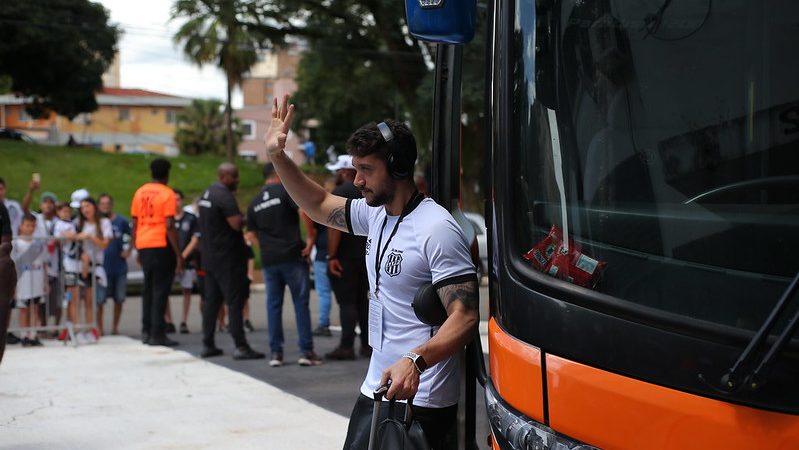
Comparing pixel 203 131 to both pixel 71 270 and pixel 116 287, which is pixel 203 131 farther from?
pixel 71 270

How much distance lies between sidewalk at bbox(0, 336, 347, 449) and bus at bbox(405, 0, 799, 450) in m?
3.62

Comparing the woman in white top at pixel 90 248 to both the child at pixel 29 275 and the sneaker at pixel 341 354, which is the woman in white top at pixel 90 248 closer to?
the child at pixel 29 275

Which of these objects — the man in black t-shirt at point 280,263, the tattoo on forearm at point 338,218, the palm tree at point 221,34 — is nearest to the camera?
the tattoo on forearm at point 338,218

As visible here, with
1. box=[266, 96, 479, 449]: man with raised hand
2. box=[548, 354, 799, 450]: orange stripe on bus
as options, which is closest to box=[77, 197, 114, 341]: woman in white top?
box=[266, 96, 479, 449]: man with raised hand

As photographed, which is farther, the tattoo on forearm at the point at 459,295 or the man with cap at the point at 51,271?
the man with cap at the point at 51,271

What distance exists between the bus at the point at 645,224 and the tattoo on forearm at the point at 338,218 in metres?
0.97

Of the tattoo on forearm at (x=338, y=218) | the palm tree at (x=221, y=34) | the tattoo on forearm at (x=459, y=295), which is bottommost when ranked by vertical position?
the tattoo on forearm at (x=459, y=295)

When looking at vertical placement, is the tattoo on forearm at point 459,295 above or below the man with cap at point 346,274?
above

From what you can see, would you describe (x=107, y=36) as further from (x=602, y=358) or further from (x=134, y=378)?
(x=602, y=358)

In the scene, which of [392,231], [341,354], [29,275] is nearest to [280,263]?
[341,354]

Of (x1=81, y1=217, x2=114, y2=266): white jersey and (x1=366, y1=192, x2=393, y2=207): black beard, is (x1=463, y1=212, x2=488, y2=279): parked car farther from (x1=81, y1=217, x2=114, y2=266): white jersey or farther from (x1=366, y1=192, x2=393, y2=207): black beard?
(x1=81, y1=217, x2=114, y2=266): white jersey

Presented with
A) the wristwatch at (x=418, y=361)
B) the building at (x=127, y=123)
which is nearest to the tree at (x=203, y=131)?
the building at (x=127, y=123)

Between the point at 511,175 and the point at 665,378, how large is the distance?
2.99 ft

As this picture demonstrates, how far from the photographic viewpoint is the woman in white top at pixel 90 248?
1152 centimetres
